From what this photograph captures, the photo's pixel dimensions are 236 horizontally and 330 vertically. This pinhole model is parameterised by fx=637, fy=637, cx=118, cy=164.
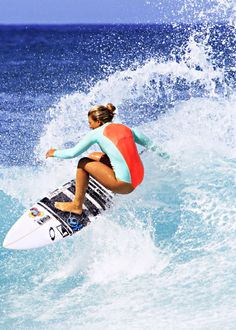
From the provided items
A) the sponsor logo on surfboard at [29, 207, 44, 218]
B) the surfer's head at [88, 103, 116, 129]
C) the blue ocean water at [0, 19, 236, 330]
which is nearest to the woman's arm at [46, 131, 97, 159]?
the surfer's head at [88, 103, 116, 129]

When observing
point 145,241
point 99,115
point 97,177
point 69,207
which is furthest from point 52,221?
point 99,115

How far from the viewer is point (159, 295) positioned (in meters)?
6.60

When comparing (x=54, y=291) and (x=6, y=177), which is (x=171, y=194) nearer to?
(x=54, y=291)

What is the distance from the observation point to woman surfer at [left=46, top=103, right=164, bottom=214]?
676cm

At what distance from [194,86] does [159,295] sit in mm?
13604

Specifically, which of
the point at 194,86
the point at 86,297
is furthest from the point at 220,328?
the point at 194,86

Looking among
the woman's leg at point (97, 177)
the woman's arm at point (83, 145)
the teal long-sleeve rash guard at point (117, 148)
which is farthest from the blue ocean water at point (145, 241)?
the woman's arm at point (83, 145)

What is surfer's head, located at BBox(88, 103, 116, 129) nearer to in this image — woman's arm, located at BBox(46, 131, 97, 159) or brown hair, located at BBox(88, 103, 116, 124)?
brown hair, located at BBox(88, 103, 116, 124)

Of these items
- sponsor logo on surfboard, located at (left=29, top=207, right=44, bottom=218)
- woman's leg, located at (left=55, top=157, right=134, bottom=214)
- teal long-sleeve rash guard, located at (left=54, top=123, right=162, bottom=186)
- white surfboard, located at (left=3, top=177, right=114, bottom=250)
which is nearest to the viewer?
teal long-sleeve rash guard, located at (left=54, top=123, right=162, bottom=186)

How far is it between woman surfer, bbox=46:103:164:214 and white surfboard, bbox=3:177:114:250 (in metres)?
0.31

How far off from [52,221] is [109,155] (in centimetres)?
107

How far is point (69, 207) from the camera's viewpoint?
7207mm

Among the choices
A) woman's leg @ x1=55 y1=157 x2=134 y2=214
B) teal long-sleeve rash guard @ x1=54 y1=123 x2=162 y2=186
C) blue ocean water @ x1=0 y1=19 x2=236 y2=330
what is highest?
teal long-sleeve rash guard @ x1=54 y1=123 x2=162 y2=186

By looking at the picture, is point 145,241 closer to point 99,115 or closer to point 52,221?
point 52,221
